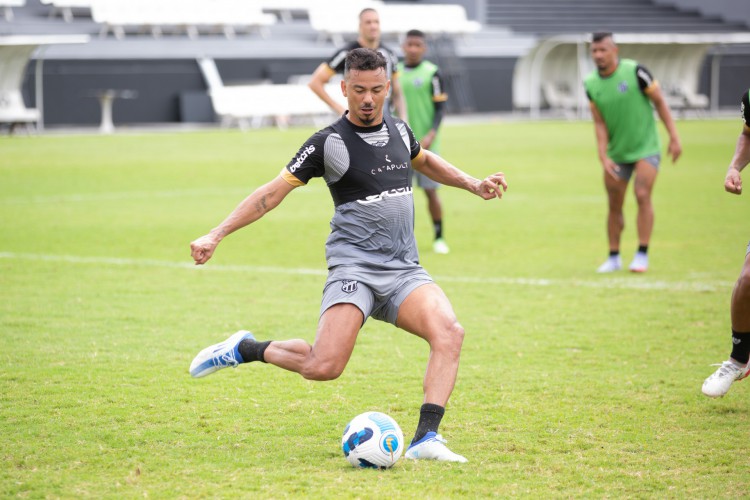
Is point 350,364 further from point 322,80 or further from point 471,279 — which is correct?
point 322,80

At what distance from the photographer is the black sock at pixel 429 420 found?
507 centimetres

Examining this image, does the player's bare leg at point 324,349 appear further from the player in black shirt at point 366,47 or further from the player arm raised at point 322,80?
the player arm raised at point 322,80

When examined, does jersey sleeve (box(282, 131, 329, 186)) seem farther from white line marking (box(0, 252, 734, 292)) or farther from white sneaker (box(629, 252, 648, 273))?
white sneaker (box(629, 252, 648, 273))

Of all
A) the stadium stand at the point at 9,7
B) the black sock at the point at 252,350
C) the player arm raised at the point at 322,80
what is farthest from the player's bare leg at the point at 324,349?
the stadium stand at the point at 9,7

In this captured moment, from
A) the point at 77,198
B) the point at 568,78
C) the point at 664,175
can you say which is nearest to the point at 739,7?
the point at 568,78

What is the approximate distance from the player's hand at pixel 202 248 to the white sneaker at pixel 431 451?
134cm

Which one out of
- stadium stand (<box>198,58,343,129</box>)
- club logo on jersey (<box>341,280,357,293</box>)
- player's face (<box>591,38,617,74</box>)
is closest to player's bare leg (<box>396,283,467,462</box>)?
club logo on jersey (<box>341,280,357,293</box>)

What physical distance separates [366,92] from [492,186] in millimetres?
820

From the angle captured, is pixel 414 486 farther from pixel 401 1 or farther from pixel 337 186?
pixel 401 1

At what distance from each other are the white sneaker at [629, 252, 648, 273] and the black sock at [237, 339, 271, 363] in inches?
246

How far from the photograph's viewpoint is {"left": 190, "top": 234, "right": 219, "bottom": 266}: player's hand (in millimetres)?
5078

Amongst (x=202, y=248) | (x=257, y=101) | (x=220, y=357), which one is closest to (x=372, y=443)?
(x=220, y=357)

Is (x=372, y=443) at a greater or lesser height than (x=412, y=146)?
lesser

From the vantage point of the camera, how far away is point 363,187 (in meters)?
5.50
